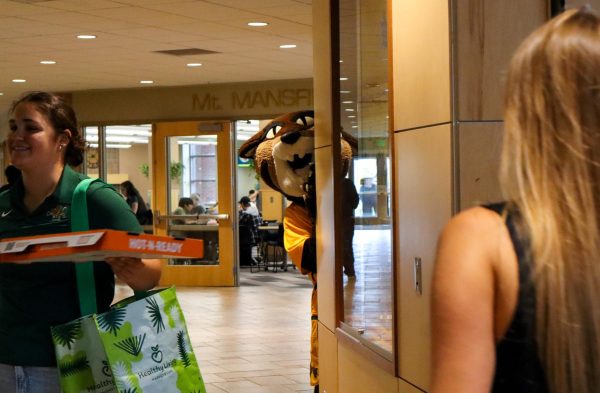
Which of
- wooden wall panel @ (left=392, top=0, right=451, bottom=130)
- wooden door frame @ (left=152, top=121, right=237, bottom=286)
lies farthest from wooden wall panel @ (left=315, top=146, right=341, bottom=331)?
wooden door frame @ (left=152, top=121, right=237, bottom=286)

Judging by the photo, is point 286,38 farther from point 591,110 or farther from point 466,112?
point 591,110

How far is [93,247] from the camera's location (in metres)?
2.21

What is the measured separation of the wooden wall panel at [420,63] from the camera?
9.84ft

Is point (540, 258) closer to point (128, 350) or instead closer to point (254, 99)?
point (128, 350)

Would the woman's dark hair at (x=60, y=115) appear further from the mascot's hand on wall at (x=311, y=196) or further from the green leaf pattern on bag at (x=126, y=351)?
the mascot's hand on wall at (x=311, y=196)

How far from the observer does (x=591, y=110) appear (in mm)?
1200

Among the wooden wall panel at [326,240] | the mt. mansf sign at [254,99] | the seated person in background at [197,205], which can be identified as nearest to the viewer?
the wooden wall panel at [326,240]

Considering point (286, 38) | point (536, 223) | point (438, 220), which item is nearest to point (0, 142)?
point (286, 38)

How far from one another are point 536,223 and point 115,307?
59.3 inches

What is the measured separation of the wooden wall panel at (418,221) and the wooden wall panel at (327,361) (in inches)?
48.1

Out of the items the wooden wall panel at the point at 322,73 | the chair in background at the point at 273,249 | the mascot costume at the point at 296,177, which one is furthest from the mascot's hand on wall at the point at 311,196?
the chair in background at the point at 273,249

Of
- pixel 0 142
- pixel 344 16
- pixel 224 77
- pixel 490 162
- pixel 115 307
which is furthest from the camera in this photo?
pixel 0 142

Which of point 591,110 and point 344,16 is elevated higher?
point 344,16

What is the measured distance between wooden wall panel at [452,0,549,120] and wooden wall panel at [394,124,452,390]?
0.12 m
